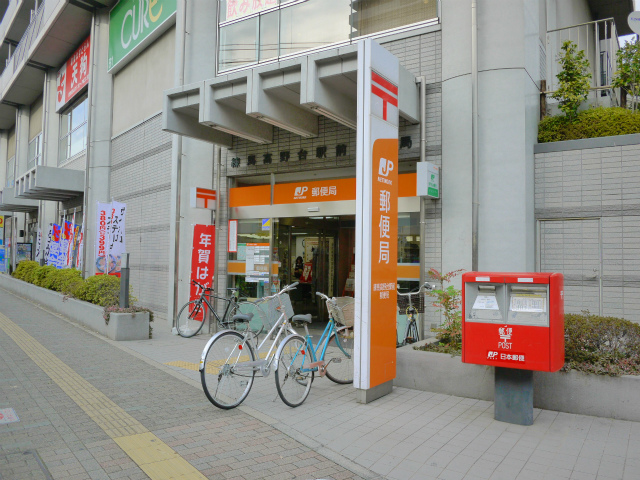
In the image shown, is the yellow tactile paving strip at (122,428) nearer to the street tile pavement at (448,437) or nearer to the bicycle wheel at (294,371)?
the street tile pavement at (448,437)

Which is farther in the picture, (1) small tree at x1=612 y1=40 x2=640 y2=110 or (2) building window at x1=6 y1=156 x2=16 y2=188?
(2) building window at x1=6 y1=156 x2=16 y2=188

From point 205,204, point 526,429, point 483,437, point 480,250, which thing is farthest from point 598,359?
point 205,204

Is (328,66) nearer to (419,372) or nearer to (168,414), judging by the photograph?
(419,372)

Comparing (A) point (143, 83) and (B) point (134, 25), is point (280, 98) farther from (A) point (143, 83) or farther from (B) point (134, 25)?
(B) point (134, 25)

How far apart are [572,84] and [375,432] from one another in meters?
6.67

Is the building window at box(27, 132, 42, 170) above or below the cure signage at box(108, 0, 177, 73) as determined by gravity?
below

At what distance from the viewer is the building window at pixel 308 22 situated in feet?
31.4

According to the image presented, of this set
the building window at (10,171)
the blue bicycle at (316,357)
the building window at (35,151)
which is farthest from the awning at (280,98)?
the building window at (10,171)

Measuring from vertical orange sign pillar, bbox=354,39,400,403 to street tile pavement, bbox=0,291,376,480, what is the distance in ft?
4.84

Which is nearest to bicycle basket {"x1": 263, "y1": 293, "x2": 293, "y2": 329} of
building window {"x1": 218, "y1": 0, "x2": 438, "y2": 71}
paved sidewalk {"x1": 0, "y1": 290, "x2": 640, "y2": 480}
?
paved sidewalk {"x1": 0, "y1": 290, "x2": 640, "y2": 480}

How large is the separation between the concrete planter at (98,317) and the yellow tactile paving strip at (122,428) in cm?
185

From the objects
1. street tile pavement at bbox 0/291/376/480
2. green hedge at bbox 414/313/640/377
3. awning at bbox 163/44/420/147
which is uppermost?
awning at bbox 163/44/420/147

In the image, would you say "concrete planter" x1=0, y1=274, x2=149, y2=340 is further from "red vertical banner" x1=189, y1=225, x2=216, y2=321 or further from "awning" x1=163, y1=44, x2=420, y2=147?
"awning" x1=163, y1=44, x2=420, y2=147

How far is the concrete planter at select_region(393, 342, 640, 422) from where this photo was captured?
526 cm
